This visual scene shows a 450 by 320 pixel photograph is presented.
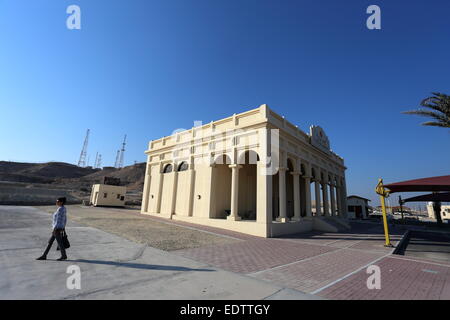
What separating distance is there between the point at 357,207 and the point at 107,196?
A: 44677 millimetres

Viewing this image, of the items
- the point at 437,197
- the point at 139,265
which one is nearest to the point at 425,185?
the point at 139,265

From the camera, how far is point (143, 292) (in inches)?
144

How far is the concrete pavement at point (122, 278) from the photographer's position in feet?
11.7

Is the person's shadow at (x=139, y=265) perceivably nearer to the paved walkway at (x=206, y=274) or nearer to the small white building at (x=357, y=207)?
the paved walkway at (x=206, y=274)

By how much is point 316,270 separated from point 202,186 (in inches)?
488

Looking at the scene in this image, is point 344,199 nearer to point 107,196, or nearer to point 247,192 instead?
point 247,192

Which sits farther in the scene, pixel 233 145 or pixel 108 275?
pixel 233 145

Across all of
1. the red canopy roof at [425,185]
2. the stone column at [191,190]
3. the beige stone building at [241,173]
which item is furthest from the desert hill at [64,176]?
the red canopy roof at [425,185]

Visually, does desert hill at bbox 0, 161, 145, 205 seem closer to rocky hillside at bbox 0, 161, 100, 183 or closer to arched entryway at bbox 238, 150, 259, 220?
rocky hillside at bbox 0, 161, 100, 183

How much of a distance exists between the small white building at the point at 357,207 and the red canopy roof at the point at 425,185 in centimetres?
3223

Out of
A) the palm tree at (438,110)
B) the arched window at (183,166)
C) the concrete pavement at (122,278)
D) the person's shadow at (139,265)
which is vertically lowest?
the person's shadow at (139,265)
